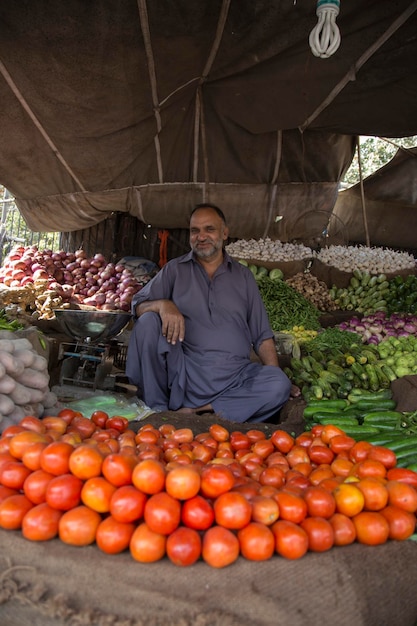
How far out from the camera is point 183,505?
1.52m

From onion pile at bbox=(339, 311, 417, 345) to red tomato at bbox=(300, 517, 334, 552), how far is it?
13.0ft

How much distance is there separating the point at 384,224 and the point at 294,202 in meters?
2.12

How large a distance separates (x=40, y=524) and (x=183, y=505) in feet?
1.32

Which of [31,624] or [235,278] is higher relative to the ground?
[235,278]

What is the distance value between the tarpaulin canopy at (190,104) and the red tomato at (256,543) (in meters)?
3.45

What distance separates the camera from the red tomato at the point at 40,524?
4.76ft

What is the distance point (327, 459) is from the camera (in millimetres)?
2107

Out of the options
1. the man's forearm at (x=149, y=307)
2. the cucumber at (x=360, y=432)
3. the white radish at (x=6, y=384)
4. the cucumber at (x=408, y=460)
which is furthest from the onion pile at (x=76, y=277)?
the cucumber at (x=408, y=460)

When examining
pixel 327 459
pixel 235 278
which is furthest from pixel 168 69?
pixel 327 459

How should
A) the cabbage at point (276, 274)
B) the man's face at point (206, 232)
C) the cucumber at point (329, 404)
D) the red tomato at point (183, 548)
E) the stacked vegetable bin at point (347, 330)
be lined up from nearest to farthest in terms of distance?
the red tomato at point (183, 548) → the stacked vegetable bin at point (347, 330) → the cucumber at point (329, 404) → the man's face at point (206, 232) → the cabbage at point (276, 274)

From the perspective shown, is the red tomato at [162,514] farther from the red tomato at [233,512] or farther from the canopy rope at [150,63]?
the canopy rope at [150,63]

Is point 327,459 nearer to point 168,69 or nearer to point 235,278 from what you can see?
point 235,278

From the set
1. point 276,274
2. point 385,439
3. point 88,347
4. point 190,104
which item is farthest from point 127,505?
point 276,274

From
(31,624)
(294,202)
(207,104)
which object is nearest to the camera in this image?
(31,624)
